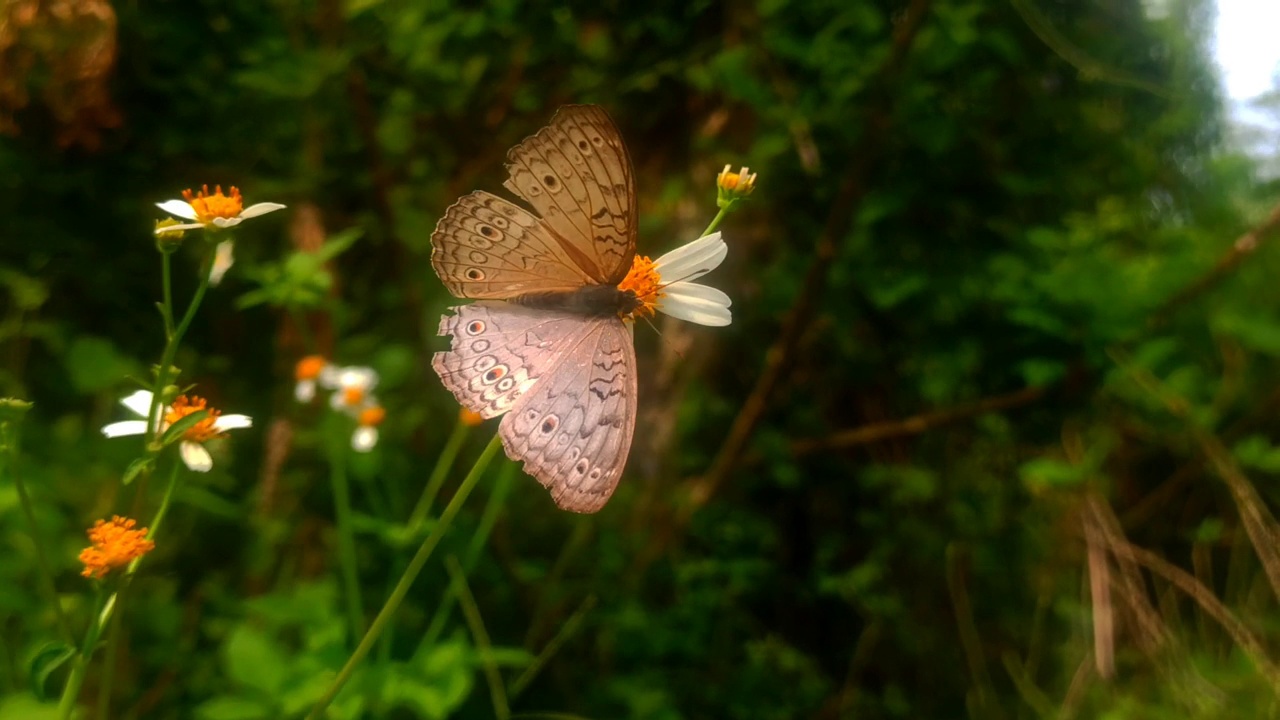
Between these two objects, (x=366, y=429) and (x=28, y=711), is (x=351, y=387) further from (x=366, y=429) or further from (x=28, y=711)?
(x=28, y=711)

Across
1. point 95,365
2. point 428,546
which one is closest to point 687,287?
point 428,546

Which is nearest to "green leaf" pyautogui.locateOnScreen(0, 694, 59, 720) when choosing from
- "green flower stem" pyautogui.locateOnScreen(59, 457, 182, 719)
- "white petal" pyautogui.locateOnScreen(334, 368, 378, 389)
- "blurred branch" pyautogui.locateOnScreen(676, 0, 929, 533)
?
"green flower stem" pyautogui.locateOnScreen(59, 457, 182, 719)

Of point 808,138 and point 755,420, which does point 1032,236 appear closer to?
point 808,138

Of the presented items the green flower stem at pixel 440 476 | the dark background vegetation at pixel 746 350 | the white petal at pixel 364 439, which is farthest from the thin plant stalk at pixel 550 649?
the white petal at pixel 364 439

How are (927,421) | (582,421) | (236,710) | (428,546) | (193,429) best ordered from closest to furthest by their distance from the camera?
(428,546) < (582,421) < (193,429) < (236,710) < (927,421)

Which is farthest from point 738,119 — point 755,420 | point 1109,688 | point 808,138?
point 1109,688

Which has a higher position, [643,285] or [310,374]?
[643,285]
